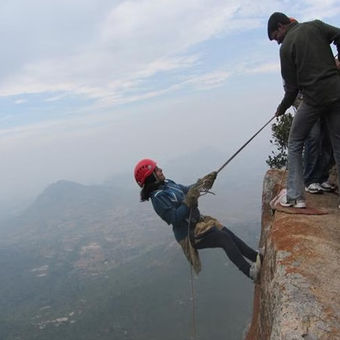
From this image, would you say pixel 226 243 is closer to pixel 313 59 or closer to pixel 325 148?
pixel 325 148

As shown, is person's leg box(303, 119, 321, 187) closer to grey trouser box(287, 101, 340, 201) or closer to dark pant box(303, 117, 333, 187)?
dark pant box(303, 117, 333, 187)

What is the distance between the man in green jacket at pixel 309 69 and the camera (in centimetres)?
Answer: 723

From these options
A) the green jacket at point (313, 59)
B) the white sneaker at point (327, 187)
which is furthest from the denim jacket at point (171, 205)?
the green jacket at point (313, 59)

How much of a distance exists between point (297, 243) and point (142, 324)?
188 m

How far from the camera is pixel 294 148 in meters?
8.42

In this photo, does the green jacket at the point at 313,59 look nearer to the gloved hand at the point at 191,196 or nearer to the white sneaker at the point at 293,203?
the white sneaker at the point at 293,203

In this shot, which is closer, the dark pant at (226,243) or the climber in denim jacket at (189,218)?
the climber in denim jacket at (189,218)

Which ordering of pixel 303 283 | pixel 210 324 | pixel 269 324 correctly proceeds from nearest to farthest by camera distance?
pixel 303 283, pixel 269 324, pixel 210 324

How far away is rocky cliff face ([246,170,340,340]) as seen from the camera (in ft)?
16.7

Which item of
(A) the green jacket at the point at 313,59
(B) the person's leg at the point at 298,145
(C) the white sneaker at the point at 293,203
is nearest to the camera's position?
(A) the green jacket at the point at 313,59

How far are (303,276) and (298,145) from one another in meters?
3.25

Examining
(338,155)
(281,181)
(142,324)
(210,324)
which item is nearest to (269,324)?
(338,155)

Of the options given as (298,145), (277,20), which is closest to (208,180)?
(298,145)

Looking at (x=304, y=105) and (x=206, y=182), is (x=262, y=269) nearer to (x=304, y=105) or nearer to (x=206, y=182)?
(x=206, y=182)
